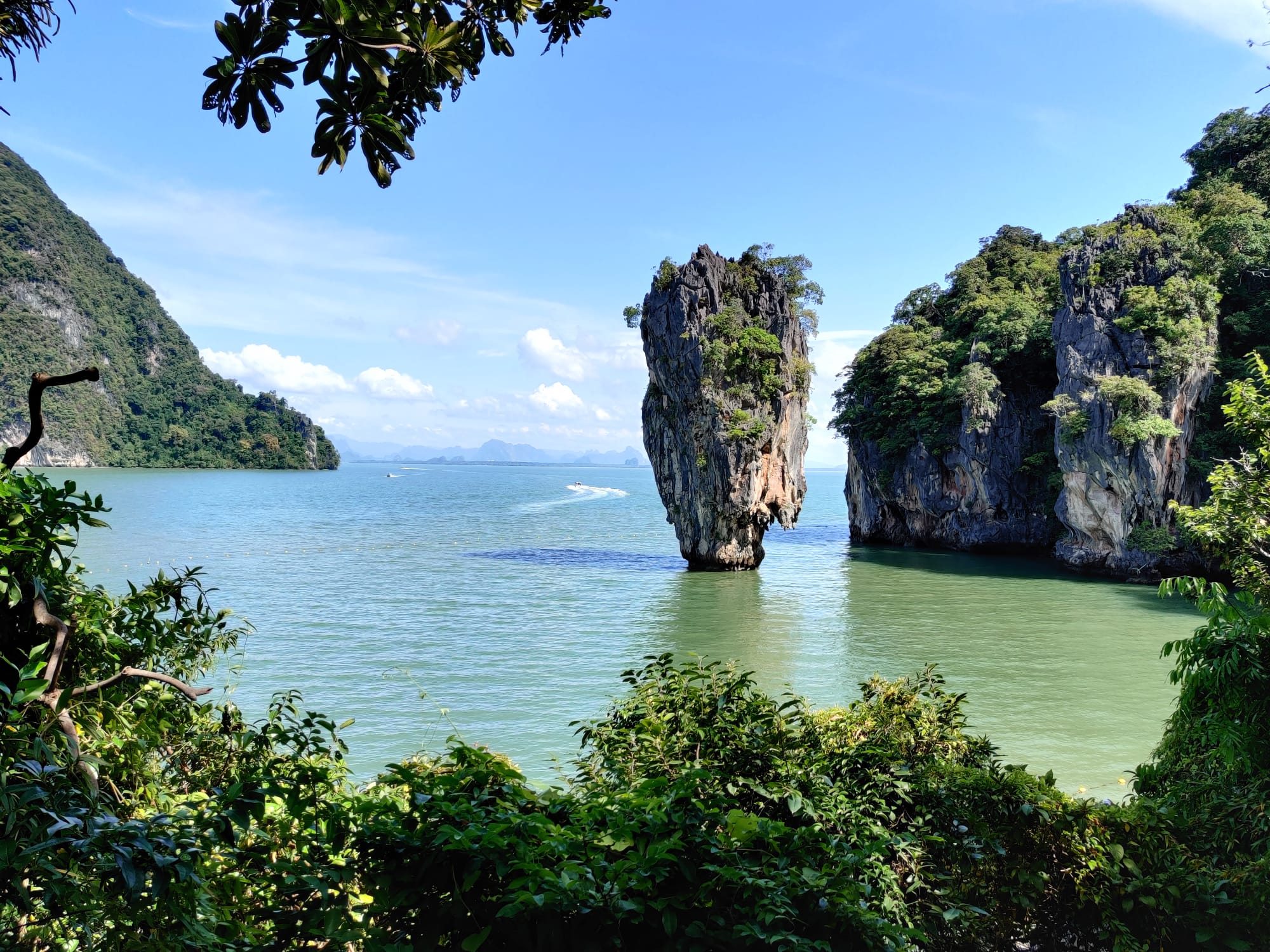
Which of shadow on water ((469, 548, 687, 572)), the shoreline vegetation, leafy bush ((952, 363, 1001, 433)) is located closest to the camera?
the shoreline vegetation

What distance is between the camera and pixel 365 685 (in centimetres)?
1438

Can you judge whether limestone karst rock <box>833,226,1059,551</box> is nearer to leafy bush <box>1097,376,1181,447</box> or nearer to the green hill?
leafy bush <box>1097,376,1181,447</box>

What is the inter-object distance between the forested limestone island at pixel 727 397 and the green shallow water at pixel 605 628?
239 centimetres

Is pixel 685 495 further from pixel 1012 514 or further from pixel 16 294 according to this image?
pixel 16 294

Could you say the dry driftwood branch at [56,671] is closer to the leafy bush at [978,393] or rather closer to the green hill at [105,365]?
the leafy bush at [978,393]

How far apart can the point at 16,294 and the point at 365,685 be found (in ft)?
420

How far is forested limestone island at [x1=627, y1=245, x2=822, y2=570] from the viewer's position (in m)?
28.5

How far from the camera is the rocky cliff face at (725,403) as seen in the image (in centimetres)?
2850

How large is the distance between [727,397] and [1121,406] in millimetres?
14425

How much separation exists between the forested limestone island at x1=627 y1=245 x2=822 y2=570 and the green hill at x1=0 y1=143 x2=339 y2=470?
308ft

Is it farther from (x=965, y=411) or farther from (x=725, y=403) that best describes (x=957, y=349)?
(x=725, y=403)

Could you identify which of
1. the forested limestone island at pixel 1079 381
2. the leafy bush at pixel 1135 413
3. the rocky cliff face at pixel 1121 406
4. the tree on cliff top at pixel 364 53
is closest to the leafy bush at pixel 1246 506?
the tree on cliff top at pixel 364 53

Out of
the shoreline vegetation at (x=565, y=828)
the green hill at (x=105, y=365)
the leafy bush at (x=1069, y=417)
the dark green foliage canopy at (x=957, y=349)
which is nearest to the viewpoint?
the shoreline vegetation at (x=565, y=828)

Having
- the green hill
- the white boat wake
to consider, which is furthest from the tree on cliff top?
the green hill
